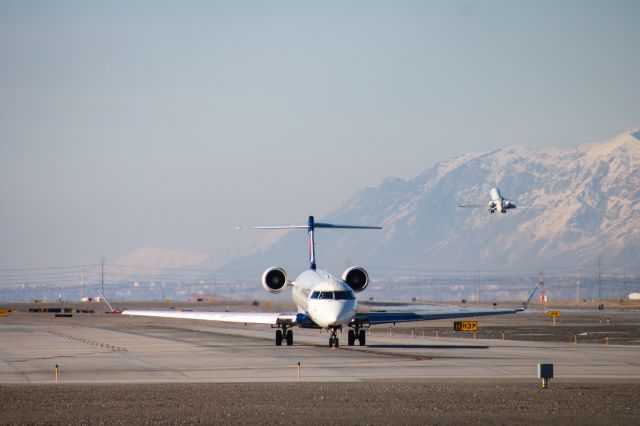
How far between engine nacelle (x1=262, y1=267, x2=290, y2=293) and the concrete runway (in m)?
3.22

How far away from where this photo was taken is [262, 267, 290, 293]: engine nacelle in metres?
59.6

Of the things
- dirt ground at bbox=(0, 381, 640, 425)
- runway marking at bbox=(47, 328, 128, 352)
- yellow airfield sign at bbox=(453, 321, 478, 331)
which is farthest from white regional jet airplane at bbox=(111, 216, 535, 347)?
dirt ground at bbox=(0, 381, 640, 425)

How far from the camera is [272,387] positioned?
33406mm

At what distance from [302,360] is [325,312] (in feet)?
16.9

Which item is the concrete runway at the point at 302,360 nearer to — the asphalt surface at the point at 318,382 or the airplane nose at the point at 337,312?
the asphalt surface at the point at 318,382

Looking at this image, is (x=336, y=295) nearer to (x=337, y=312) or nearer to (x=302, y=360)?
(x=337, y=312)

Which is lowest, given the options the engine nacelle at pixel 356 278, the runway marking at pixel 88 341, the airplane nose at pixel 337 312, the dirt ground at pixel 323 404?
the dirt ground at pixel 323 404

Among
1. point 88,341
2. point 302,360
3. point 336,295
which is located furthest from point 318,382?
point 88,341

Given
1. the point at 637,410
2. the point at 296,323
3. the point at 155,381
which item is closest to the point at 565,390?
the point at 637,410

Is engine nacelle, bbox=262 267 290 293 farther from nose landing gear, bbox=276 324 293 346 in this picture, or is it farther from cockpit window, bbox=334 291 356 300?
cockpit window, bbox=334 291 356 300

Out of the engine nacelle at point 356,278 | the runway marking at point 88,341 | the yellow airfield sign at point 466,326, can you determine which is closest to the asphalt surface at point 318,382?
the runway marking at point 88,341

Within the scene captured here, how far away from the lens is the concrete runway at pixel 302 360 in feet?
123

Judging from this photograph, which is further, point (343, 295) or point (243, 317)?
point (243, 317)

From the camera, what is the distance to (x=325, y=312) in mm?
49719
